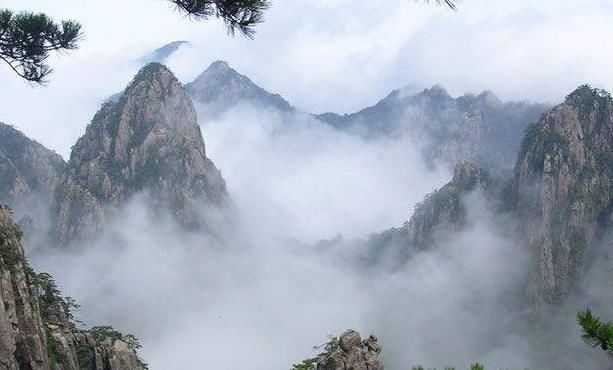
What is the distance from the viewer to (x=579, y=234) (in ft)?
371

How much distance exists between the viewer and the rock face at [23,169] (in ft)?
503

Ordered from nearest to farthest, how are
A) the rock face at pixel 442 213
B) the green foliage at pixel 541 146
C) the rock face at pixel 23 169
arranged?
the green foliage at pixel 541 146
the rock face at pixel 442 213
the rock face at pixel 23 169

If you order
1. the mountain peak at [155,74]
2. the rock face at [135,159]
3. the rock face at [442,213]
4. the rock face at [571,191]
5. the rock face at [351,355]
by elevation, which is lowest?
the rock face at [351,355]

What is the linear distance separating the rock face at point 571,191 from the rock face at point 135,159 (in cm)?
7647

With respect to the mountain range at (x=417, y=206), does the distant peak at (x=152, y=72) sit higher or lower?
higher

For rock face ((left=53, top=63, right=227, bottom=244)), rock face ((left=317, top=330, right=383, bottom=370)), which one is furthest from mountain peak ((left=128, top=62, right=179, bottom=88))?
rock face ((left=317, top=330, right=383, bottom=370))

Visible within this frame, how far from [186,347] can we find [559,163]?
8489cm

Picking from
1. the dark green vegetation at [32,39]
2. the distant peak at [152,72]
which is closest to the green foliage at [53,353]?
the dark green vegetation at [32,39]

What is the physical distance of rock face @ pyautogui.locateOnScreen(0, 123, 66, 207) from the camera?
153m

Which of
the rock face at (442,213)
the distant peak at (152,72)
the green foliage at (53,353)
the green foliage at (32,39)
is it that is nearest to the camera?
the green foliage at (32,39)

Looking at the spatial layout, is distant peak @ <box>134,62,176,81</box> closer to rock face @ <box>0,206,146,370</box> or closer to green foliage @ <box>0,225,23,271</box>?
rock face @ <box>0,206,146,370</box>

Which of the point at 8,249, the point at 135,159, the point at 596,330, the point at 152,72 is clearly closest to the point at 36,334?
the point at 8,249

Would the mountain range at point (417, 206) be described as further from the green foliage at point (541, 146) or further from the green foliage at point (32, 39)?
the green foliage at point (32, 39)

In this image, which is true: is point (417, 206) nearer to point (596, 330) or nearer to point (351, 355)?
point (351, 355)
